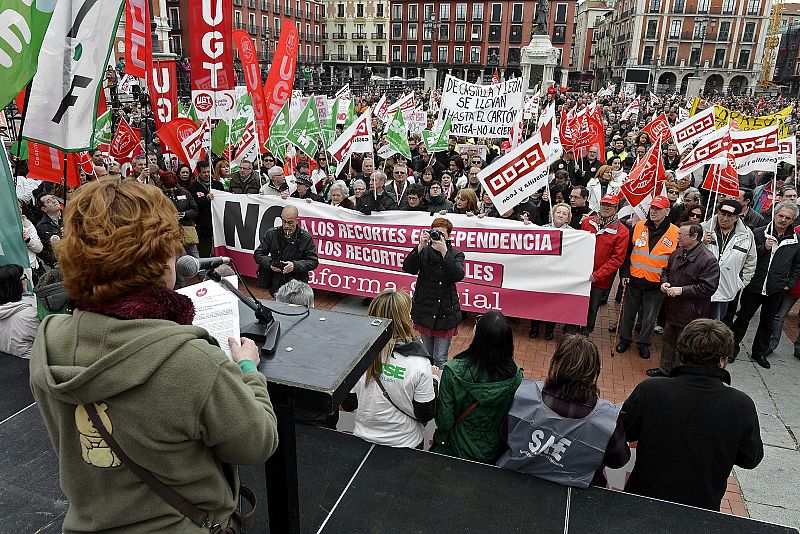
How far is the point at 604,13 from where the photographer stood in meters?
106

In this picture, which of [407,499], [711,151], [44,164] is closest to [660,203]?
[711,151]

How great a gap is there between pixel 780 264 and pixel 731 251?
1.92 feet

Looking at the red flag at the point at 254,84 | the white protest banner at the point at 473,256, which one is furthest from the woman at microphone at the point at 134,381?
the red flag at the point at 254,84

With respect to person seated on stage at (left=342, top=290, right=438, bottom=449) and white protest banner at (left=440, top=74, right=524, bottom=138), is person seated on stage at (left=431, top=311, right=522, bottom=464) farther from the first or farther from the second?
white protest banner at (left=440, top=74, right=524, bottom=138)

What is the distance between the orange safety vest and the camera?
628 cm

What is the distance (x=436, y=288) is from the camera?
5562 millimetres

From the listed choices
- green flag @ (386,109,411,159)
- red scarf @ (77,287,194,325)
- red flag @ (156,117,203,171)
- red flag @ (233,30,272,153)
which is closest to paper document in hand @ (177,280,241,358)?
red scarf @ (77,287,194,325)

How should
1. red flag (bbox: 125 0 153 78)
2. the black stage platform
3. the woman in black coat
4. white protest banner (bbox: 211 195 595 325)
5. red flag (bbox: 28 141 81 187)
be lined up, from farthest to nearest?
red flag (bbox: 125 0 153 78) < white protest banner (bbox: 211 195 595 325) < red flag (bbox: 28 141 81 187) < the woman in black coat < the black stage platform

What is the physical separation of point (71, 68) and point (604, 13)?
391ft

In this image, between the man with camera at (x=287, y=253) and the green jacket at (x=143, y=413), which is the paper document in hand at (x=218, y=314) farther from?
the man with camera at (x=287, y=253)

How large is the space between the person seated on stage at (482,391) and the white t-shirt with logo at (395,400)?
0.14 meters

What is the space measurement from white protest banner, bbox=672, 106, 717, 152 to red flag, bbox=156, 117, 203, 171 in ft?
27.4

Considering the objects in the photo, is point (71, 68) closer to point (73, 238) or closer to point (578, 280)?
point (73, 238)

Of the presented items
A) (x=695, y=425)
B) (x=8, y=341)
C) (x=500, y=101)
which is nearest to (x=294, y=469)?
(x=695, y=425)
